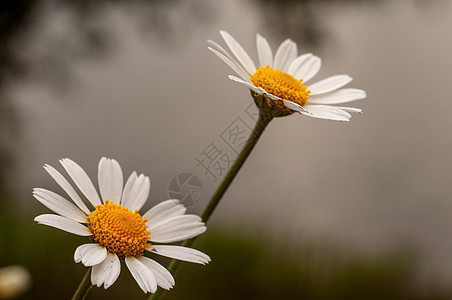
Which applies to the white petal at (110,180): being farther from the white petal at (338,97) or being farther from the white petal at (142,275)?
the white petal at (338,97)

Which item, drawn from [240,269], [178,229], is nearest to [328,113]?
[178,229]

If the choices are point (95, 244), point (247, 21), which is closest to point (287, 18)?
point (247, 21)

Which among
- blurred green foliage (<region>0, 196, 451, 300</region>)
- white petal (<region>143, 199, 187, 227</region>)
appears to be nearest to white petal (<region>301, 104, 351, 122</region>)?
white petal (<region>143, 199, 187, 227</region>)

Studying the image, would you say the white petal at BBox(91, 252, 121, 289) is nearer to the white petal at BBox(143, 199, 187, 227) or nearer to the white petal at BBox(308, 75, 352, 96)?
the white petal at BBox(143, 199, 187, 227)

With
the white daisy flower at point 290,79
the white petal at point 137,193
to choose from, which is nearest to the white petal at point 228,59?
the white daisy flower at point 290,79

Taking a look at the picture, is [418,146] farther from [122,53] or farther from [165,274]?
[165,274]

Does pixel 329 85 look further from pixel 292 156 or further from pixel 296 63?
pixel 292 156
